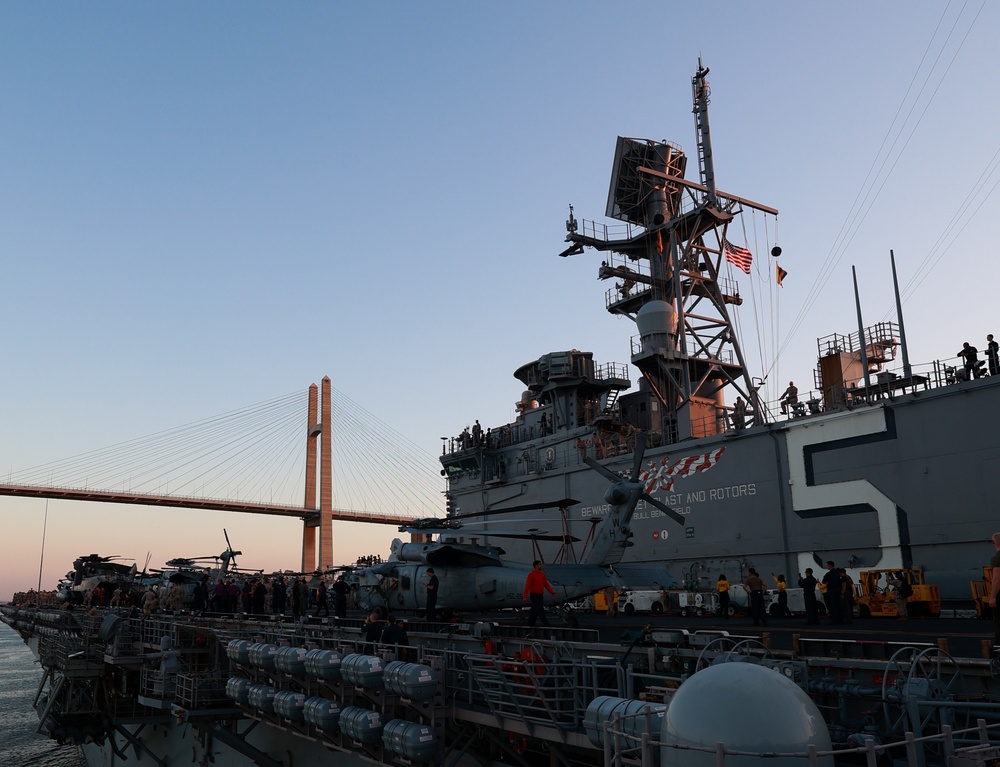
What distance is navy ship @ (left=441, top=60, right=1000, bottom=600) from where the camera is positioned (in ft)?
75.5

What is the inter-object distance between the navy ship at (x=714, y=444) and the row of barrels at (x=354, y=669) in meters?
7.18

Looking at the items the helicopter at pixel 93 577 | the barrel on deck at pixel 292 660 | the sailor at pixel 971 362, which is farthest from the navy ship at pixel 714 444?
the helicopter at pixel 93 577

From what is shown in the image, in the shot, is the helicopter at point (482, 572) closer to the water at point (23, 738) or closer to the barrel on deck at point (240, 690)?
the barrel on deck at point (240, 690)

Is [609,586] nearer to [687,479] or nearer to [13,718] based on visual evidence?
[687,479]

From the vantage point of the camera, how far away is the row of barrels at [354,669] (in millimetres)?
10859

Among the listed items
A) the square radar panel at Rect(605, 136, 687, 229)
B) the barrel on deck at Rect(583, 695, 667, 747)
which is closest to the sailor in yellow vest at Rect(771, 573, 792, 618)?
the barrel on deck at Rect(583, 695, 667, 747)

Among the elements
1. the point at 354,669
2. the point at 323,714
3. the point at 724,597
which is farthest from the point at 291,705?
the point at 724,597

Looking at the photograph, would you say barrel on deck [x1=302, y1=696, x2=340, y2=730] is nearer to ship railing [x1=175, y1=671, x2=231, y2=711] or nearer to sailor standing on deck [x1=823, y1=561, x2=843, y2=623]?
ship railing [x1=175, y1=671, x2=231, y2=711]

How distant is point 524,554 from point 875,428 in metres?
19.9

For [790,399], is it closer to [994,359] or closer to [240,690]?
[994,359]

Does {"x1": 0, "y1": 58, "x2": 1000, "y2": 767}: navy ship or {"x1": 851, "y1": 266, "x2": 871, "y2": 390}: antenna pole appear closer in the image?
{"x1": 0, "y1": 58, "x2": 1000, "y2": 767}: navy ship

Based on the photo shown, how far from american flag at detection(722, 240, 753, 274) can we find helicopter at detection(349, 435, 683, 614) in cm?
1818

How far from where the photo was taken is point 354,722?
1169 centimetres

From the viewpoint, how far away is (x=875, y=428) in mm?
24688
